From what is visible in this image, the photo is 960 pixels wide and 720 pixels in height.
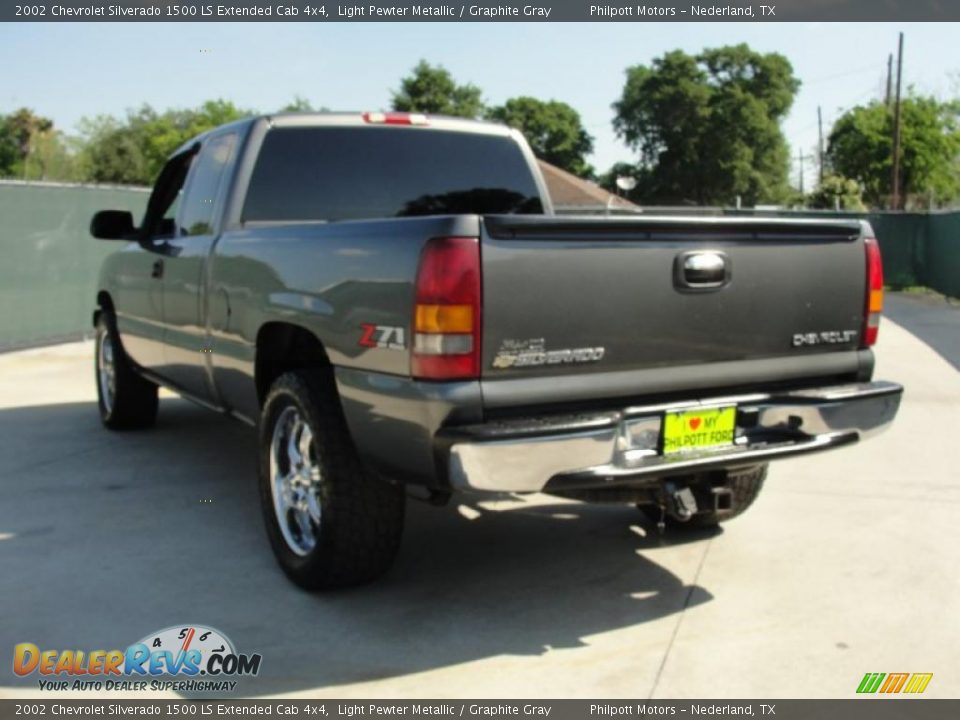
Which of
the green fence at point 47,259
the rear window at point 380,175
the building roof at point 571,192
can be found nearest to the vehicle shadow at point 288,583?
the rear window at point 380,175

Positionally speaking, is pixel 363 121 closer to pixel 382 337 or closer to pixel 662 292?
pixel 382 337

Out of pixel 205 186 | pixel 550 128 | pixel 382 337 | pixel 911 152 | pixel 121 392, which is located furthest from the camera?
pixel 550 128

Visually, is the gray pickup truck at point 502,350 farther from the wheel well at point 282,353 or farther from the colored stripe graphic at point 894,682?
the colored stripe graphic at point 894,682

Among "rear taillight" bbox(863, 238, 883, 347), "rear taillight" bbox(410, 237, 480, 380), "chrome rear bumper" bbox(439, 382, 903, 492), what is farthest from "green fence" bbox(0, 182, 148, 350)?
"rear taillight" bbox(863, 238, 883, 347)

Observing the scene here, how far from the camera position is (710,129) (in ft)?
246

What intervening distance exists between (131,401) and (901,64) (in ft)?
128

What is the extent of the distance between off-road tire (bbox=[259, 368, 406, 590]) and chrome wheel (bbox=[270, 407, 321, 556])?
7 centimetres

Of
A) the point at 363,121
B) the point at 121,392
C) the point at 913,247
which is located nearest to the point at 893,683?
the point at 363,121

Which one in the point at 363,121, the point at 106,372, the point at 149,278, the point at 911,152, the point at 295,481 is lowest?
the point at 106,372

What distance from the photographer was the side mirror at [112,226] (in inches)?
248

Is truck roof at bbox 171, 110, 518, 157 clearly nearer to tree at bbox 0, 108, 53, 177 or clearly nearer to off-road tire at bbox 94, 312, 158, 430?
off-road tire at bbox 94, 312, 158, 430

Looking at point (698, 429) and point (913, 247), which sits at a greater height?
point (698, 429)

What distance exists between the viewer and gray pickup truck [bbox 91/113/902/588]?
3.31 metres

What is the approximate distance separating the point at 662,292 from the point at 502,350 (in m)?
0.68
